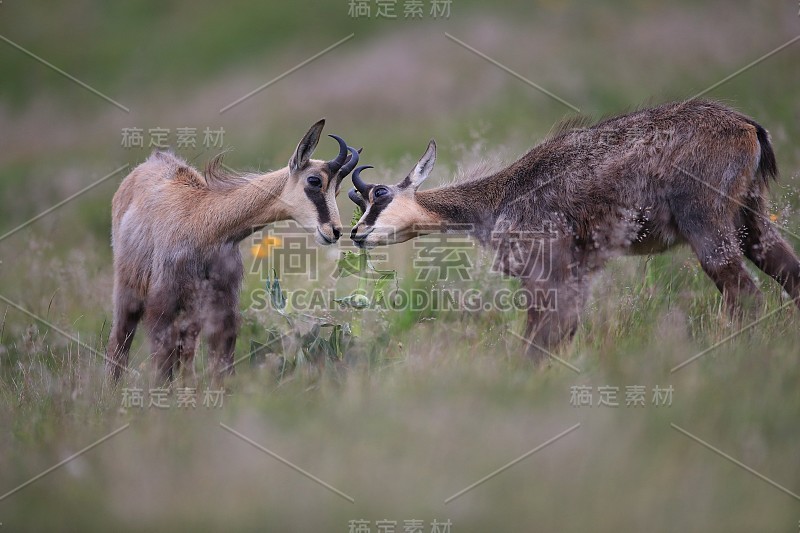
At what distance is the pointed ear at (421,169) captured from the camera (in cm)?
906

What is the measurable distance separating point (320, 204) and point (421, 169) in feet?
4.80

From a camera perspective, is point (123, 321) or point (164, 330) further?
point (123, 321)

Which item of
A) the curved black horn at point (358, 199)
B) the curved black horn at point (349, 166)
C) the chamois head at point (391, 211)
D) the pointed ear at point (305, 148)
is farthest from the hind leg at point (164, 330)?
the curved black horn at point (358, 199)

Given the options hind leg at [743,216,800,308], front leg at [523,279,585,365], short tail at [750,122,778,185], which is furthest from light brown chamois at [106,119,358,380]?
hind leg at [743,216,800,308]

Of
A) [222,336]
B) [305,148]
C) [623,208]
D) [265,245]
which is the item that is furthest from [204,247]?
[623,208]

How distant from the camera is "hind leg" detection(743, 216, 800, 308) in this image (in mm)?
8227

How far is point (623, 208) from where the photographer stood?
8.26 m

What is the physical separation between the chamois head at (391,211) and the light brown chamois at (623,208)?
0.04 ft

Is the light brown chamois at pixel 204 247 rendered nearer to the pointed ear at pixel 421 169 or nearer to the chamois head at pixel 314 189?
the chamois head at pixel 314 189

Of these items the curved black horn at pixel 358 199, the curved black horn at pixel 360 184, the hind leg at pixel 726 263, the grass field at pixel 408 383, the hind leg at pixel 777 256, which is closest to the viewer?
the grass field at pixel 408 383

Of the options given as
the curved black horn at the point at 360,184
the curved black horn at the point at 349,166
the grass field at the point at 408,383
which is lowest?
the grass field at the point at 408,383

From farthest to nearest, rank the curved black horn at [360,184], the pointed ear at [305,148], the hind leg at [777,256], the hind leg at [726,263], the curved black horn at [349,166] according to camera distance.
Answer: the curved black horn at [360,184]
the curved black horn at [349,166]
the hind leg at [777,256]
the pointed ear at [305,148]
the hind leg at [726,263]

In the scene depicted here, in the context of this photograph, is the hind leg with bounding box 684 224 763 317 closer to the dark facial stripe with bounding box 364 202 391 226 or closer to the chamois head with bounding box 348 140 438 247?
the chamois head with bounding box 348 140 438 247

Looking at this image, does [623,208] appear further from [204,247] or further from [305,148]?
[204,247]
